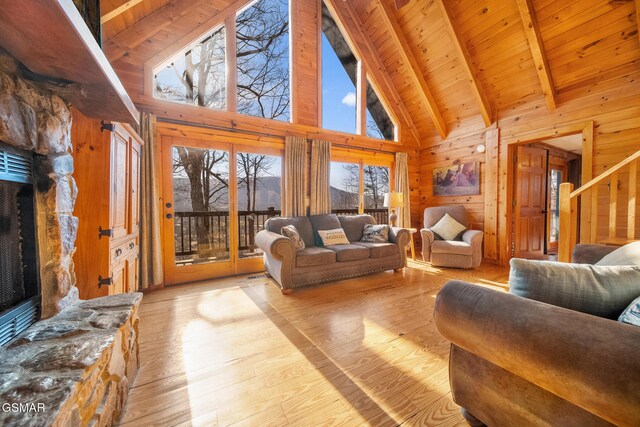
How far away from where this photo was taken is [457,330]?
953 mm

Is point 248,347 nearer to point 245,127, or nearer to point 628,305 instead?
point 628,305

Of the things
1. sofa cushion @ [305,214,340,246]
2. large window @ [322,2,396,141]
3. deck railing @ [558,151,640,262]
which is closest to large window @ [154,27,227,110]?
large window @ [322,2,396,141]

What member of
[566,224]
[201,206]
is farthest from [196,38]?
[566,224]

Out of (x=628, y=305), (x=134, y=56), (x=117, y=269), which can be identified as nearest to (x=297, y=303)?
(x=117, y=269)

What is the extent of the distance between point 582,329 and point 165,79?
434 cm

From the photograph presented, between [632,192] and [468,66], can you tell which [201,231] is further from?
[632,192]

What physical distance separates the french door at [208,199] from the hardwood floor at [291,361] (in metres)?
0.73

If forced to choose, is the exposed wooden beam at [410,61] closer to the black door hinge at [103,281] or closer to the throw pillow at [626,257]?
the throw pillow at [626,257]

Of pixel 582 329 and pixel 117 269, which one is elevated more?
pixel 582 329

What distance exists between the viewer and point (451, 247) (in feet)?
12.5

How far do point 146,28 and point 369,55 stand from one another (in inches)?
142

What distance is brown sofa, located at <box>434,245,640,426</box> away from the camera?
62 centimetres

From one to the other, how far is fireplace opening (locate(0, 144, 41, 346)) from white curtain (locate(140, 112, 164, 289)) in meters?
1.81

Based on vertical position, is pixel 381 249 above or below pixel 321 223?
below
